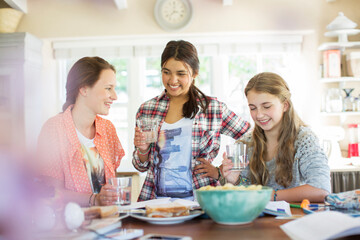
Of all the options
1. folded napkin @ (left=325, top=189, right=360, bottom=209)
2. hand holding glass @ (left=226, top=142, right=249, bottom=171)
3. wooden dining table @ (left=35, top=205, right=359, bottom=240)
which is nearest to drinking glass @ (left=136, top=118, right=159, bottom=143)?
hand holding glass @ (left=226, top=142, right=249, bottom=171)

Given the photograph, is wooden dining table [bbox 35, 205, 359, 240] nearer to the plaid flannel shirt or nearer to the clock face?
the plaid flannel shirt

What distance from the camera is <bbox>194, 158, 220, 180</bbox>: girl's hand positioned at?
1.86 meters

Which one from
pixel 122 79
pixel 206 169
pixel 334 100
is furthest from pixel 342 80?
pixel 206 169

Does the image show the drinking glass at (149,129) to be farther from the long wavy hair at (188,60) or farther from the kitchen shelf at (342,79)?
the kitchen shelf at (342,79)

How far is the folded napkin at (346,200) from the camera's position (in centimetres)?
124

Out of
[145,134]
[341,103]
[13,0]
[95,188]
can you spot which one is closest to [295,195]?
[145,134]

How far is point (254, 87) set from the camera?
179 cm

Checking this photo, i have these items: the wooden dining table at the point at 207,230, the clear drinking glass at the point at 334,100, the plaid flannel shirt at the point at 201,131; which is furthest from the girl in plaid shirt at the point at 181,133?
the clear drinking glass at the point at 334,100

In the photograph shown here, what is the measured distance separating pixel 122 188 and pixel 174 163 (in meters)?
0.66

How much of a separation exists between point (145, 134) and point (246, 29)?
9.41 feet

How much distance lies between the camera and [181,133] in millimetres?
1963

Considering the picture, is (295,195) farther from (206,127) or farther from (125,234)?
(125,234)

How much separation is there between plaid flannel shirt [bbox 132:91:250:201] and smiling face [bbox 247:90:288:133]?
11.6 inches

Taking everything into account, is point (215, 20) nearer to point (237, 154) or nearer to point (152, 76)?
point (152, 76)
